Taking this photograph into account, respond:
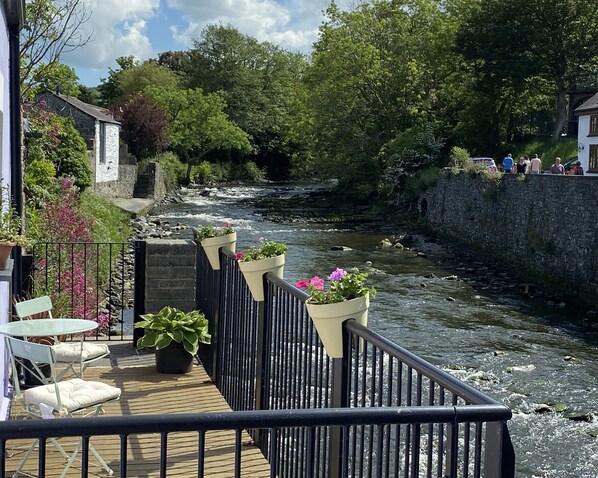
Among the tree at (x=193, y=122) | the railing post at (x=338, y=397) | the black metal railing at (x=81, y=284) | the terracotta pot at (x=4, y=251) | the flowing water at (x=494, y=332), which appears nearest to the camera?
the railing post at (x=338, y=397)

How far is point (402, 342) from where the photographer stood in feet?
53.3

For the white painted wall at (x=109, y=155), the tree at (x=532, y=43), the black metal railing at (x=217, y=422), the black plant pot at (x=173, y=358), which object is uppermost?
the tree at (x=532, y=43)

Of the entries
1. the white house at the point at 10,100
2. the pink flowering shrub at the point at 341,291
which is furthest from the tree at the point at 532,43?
the pink flowering shrub at the point at 341,291

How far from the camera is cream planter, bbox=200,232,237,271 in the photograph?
24.9 ft

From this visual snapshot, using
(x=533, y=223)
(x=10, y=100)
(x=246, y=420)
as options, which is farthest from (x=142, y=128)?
(x=246, y=420)

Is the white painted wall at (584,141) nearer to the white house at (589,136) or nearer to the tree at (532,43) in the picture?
the white house at (589,136)

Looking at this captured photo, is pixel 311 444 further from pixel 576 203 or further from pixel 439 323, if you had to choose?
pixel 576 203

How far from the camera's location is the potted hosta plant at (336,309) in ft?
14.0

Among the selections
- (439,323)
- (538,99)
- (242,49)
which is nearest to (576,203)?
(439,323)

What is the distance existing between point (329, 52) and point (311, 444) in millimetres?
46162

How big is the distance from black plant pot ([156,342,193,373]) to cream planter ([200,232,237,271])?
2.84 ft

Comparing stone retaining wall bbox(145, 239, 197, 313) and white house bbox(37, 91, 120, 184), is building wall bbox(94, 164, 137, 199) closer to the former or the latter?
white house bbox(37, 91, 120, 184)

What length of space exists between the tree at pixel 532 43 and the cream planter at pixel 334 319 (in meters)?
39.6

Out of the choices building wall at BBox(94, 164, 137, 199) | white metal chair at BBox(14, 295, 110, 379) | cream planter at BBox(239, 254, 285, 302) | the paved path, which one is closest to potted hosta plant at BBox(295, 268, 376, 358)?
cream planter at BBox(239, 254, 285, 302)
